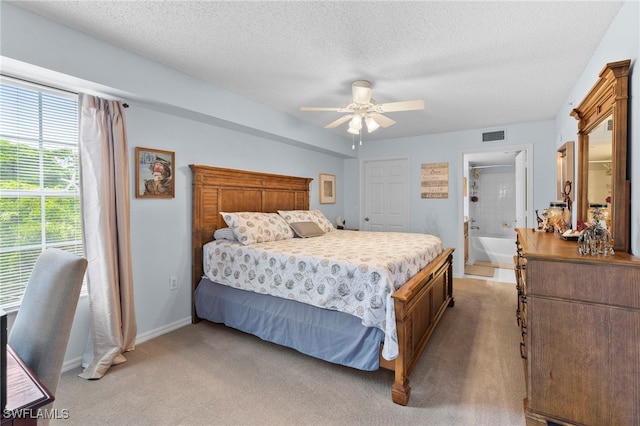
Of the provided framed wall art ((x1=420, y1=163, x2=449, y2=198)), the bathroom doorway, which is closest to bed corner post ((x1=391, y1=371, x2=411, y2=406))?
the bathroom doorway

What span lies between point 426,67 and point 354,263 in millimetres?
1768

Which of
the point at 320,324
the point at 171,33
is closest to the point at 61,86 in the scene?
the point at 171,33

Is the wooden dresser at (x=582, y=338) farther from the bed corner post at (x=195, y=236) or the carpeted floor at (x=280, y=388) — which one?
the bed corner post at (x=195, y=236)

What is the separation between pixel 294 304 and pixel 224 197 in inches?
63.1

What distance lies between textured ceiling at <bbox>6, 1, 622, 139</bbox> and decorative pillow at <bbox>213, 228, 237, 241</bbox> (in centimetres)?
146

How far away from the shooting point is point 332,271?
2.26m

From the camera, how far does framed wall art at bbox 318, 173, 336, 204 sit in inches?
206

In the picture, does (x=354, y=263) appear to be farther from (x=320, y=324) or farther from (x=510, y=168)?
(x=510, y=168)

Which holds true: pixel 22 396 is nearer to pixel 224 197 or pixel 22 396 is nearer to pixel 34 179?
pixel 34 179

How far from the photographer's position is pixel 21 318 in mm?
1198

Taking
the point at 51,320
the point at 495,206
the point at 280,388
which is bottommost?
the point at 280,388

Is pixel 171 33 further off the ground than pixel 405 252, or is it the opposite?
pixel 171 33

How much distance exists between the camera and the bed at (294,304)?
2.00 m

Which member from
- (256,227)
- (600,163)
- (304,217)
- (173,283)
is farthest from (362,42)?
(173,283)
